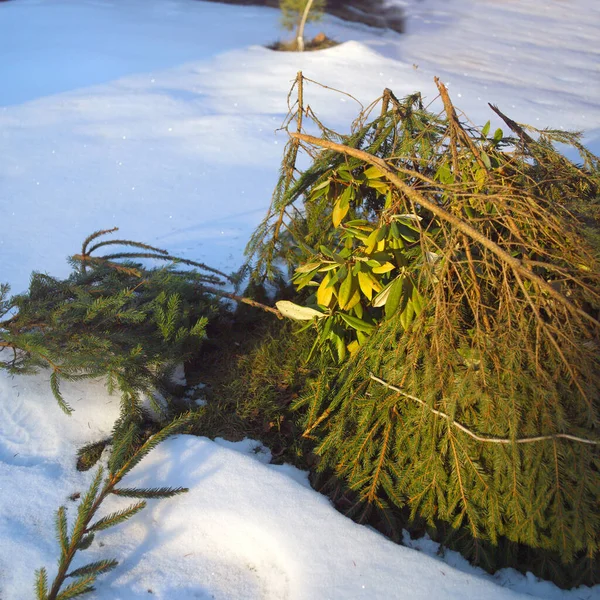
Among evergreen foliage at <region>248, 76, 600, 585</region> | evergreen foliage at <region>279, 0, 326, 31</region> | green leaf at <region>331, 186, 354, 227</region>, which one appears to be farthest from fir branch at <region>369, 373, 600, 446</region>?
evergreen foliage at <region>279, 0, 326, 31</region>

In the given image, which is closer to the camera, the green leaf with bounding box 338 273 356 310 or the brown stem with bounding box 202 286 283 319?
the green leaf with bounding box 338 273 356 310

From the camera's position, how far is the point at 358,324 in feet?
6.48

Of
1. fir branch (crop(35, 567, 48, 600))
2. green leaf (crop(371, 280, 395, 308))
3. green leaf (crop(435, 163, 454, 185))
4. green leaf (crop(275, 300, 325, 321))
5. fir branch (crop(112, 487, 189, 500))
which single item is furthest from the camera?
green leaf (crop(275, 300, 325, 321))

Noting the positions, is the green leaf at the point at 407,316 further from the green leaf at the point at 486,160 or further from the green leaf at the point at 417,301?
the green leaf at the point at 486,160

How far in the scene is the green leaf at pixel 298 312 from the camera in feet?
6.85

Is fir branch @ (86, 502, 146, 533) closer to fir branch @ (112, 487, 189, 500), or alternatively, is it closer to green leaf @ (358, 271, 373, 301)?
fir branch @ (112, 487, 189, 500)

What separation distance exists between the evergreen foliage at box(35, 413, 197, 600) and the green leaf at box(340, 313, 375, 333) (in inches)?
26.8

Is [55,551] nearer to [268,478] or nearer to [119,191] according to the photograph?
[268,478]

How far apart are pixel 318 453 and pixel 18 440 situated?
3.73 feet

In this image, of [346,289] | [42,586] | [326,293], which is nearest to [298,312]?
[326,293]

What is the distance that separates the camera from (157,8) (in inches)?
459

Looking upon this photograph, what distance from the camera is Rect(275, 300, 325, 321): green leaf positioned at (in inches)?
82.2

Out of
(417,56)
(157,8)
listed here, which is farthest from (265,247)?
(157,8)

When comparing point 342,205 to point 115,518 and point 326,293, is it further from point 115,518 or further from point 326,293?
point 115,518
